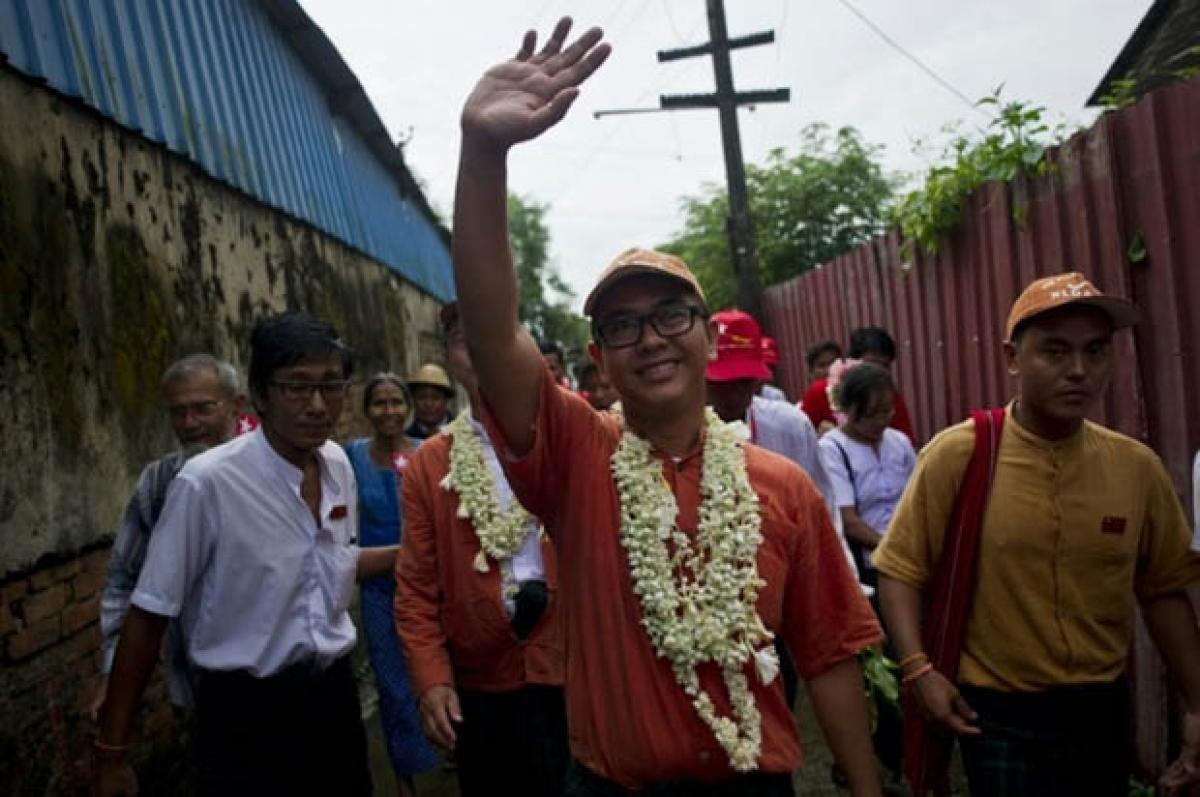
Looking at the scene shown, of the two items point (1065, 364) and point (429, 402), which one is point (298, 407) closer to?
point (1065, 364)

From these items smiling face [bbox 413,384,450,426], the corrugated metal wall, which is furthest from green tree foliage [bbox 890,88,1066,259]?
smiling face [bbox 413,384,450,426]

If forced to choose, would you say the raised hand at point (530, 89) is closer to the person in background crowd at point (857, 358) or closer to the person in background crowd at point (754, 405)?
the person in background crowd at point (754, 405)

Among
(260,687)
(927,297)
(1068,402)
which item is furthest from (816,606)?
(927,297)

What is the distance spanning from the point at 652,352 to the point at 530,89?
0.59 meters

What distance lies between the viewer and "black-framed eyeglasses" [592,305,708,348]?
6.39 feet

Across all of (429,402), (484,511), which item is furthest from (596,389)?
(484,511)

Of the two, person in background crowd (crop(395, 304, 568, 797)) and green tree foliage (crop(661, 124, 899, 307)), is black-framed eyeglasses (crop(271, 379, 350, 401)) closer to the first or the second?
person in background crowd (crop(395, 304, 568, 797))

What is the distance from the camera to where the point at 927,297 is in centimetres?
637

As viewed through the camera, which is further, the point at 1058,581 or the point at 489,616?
the point at 489,616

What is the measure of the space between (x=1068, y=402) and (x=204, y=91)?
554cm

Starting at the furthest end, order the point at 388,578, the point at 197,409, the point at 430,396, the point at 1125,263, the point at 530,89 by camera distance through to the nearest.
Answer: the point at 430,396 → the point at 388,578 → the point at 1125,263 → the point at 197,409 → the point at 530,89

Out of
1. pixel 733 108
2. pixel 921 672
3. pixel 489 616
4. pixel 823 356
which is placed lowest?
pixel 921 672

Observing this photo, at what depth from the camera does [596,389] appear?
23.9 ft

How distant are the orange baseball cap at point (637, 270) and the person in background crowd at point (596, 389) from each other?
438 cm
